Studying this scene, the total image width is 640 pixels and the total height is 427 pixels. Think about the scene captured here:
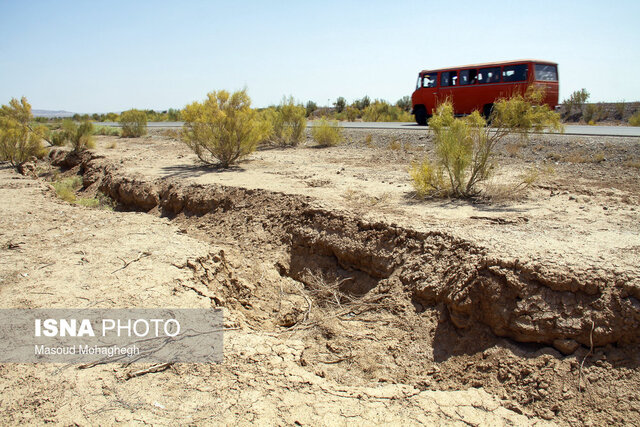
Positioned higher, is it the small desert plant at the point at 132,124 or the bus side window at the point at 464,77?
the bus side window at the point at 464,77

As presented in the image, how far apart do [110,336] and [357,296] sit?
2.98 meters

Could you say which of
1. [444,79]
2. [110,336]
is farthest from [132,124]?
[110,336]

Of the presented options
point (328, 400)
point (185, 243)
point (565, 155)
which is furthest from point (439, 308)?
point (565, 155)

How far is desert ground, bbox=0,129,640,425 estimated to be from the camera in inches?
142

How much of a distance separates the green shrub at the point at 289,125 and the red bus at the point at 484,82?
4803mm

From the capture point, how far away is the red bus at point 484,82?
16547 mm

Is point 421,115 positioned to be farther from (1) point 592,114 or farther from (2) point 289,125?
(1) point 592,114

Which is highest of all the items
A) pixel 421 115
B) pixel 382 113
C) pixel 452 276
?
pixel 382 113

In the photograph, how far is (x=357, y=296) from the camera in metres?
6.06

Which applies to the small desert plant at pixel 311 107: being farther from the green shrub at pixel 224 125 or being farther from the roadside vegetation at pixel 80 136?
the green shrub at pixel 224 125

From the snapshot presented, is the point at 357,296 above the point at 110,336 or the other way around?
the other way around

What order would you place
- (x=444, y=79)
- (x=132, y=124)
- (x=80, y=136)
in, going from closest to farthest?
(x=80, y=136), (x=444, y=79), (x=132, y=124)

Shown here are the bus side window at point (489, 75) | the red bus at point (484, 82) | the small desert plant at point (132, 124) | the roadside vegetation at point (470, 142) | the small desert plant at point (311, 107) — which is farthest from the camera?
the small desert plant at point (311, 107)

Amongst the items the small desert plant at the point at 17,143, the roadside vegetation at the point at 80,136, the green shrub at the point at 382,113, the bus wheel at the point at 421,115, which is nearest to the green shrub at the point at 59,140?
the roadside vegetation at the point at 80,136
